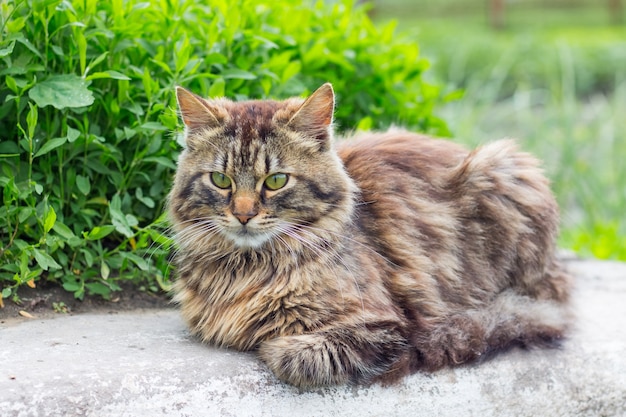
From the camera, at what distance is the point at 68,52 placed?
3.63 metres

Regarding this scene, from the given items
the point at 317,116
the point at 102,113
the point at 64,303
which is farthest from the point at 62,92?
the point at 317,116

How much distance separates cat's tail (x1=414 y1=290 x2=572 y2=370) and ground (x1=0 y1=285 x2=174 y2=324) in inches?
53.5

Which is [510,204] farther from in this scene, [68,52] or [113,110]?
[68,52]

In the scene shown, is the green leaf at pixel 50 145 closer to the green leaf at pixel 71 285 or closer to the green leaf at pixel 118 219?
the green leaf at pixel 118 219

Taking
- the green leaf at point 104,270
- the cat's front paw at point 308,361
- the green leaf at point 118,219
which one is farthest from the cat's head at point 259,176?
the green leaf at point 104,270

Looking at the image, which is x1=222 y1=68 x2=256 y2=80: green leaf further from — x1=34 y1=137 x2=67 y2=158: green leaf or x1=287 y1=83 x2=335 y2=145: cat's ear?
x1=34 y1=137 x2=67 y2=158: green leaf

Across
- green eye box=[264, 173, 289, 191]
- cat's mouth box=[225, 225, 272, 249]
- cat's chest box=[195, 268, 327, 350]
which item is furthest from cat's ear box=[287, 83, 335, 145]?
cat's chest box=[195, 268, 327, 350]

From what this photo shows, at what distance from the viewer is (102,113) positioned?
3793 millimetres

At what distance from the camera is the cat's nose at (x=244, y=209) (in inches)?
117

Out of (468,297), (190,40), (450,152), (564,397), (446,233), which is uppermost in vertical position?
(190,40)

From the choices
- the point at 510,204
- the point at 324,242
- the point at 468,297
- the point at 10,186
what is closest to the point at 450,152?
the point at 510,204

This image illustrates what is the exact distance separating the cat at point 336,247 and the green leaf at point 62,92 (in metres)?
0.45

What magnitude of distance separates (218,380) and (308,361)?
0.34m

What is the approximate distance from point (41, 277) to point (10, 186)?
0.61 m
